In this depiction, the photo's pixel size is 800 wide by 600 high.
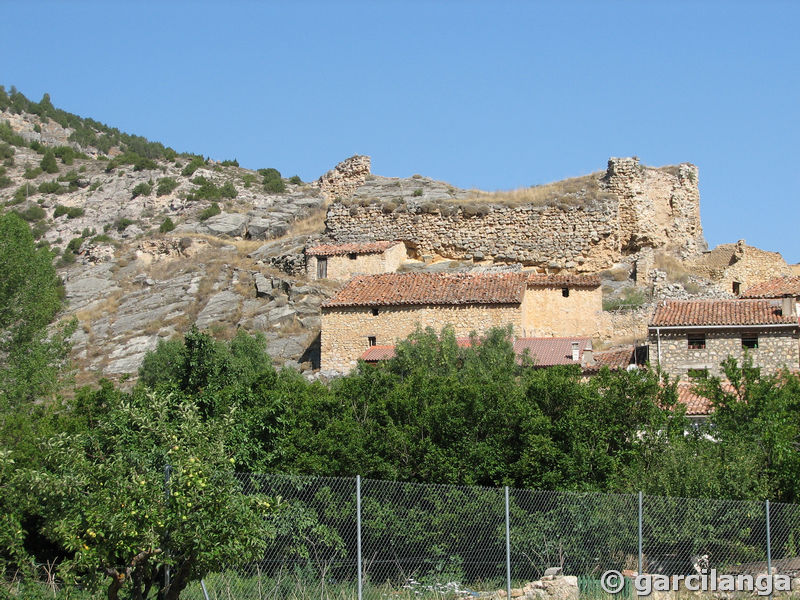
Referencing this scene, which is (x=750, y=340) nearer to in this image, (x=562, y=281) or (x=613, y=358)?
(x=613, y=358)

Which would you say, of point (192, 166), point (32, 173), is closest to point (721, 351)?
point (192, 166)

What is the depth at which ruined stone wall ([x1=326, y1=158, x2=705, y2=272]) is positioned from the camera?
42.7 metres

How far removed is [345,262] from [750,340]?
17154 millimetres

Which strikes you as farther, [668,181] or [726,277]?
[668,181]

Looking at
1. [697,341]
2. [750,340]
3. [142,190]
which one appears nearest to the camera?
[750,340]

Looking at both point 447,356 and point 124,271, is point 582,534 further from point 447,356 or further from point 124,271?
point 124,271

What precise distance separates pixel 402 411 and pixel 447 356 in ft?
27.1

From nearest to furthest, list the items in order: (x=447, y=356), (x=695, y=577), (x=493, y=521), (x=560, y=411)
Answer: (x=695, y=577), (x=493, y=521), (x=560, y=411), (x=447, y=356)

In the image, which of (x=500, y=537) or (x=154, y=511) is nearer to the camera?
(x=154, y=511)

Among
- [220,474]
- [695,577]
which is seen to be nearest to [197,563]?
[220,474]

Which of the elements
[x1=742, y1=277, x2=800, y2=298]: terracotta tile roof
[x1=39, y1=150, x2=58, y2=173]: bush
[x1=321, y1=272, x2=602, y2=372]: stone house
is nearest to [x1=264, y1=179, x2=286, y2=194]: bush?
[x1=39, y1=150, x2=58, y2=173]: bush

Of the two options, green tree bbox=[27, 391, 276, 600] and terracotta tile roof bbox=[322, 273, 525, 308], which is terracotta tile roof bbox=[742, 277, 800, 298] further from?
green tree bbox=[27, 391, 276, 600]

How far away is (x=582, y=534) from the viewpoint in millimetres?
15039

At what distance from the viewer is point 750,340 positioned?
30.4 meters
